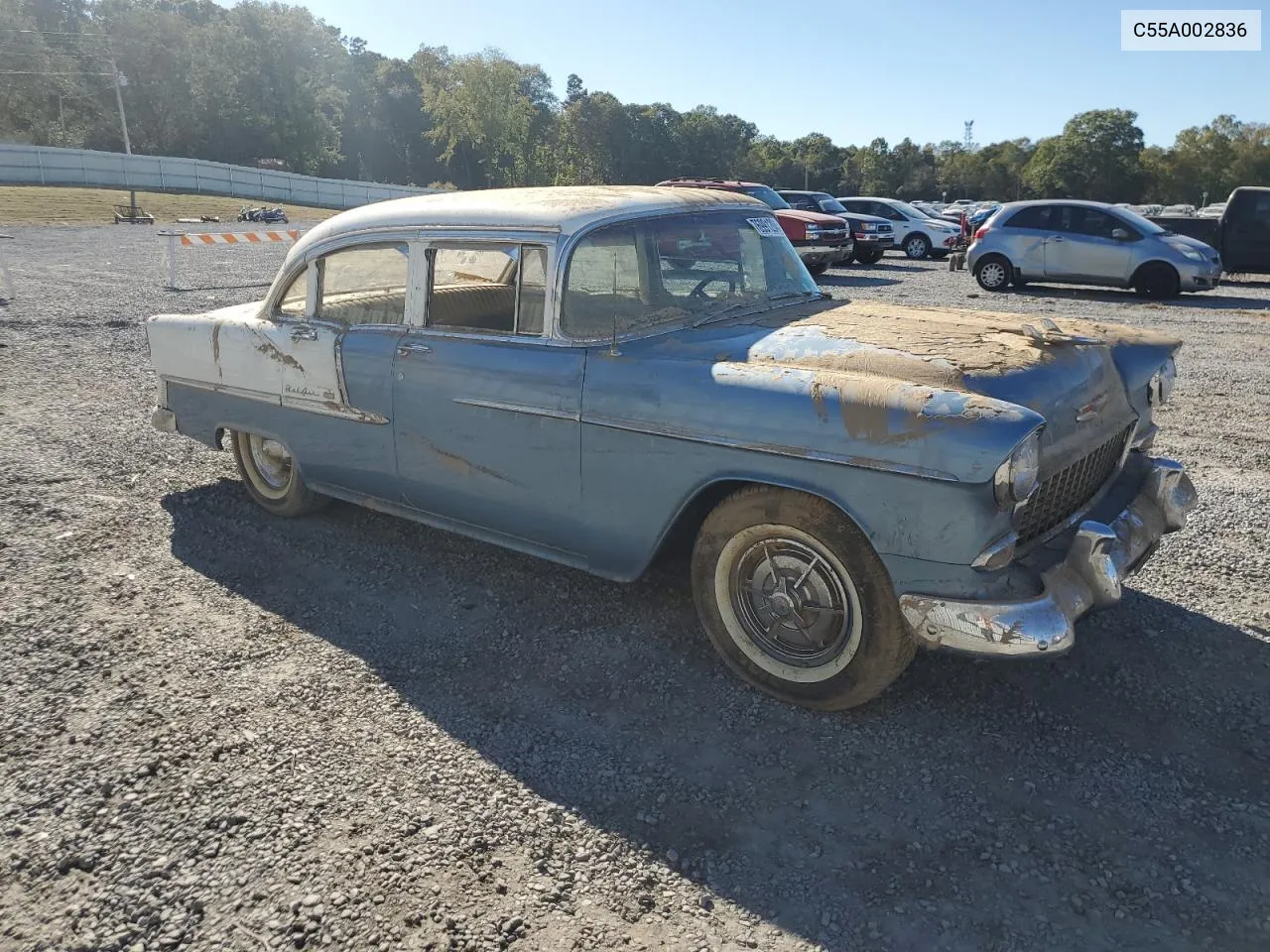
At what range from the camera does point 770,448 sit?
10.3ft

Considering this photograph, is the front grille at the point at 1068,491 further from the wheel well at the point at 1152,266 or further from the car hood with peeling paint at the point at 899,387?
the wheel well at the point at 1152,266

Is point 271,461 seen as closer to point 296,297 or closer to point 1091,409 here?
point 296,297

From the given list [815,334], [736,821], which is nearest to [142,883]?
[736,821]

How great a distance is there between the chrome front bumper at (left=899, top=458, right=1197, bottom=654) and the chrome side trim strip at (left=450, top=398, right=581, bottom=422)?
1491 mm

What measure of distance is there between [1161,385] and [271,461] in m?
4.58

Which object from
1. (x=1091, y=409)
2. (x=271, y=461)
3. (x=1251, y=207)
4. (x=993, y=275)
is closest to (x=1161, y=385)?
(x=1091, y=409)

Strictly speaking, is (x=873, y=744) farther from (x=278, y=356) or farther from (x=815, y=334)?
(x=278, y=356)

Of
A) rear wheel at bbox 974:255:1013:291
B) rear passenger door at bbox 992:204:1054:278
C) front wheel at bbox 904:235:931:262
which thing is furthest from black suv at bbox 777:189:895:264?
rear passenger door at bbox 992:204:1054:278

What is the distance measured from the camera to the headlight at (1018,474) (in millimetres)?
2773

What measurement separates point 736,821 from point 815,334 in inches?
74.2

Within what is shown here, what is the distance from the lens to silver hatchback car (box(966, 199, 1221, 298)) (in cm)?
1388

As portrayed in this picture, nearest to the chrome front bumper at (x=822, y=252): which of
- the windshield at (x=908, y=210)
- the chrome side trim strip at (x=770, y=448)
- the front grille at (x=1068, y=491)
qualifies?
the windshield at (x=908, y=210)

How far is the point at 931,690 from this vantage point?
11.3ft

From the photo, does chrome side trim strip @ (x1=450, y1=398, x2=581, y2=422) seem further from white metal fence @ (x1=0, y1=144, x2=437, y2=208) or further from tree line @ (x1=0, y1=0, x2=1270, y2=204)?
tree line @ (x1=0, y1=0, x2=1270, y2=204)
